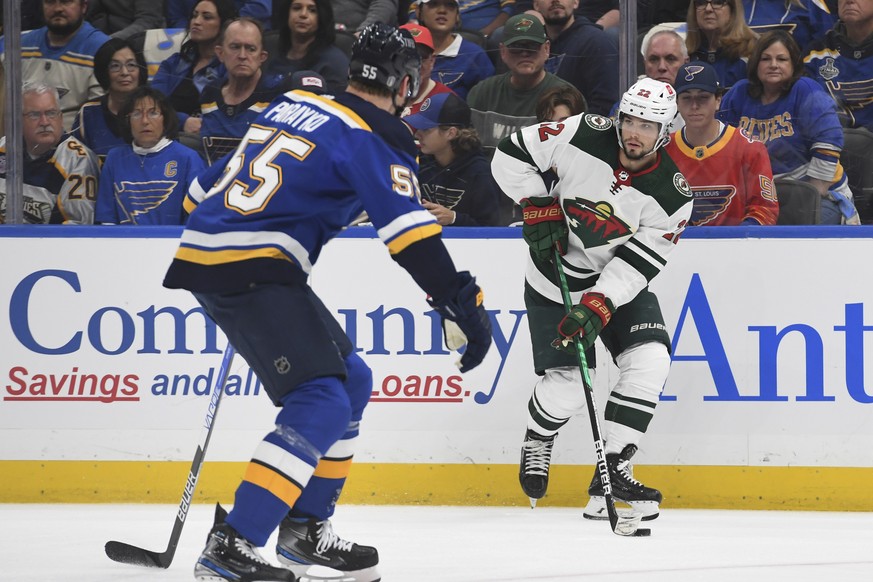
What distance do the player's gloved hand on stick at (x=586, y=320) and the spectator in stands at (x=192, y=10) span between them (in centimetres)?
176

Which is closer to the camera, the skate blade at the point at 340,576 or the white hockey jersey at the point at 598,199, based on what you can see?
the skate blade at the point at 340,576

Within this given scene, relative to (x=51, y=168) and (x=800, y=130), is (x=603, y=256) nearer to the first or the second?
(x=800, y=130)

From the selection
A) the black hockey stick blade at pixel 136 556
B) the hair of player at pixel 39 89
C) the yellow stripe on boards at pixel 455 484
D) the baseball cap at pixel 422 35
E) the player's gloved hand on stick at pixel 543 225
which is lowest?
the yellow stripe on boards at pixel 455 484

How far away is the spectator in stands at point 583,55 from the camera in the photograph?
4.68 m

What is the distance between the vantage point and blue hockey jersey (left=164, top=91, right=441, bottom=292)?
2.81 metres

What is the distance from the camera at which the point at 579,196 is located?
429 centimetres

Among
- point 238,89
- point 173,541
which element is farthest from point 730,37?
point 173,541

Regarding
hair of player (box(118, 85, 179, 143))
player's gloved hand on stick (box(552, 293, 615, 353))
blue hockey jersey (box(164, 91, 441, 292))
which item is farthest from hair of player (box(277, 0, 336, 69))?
blue hockey jersey (box(164, 91, 441, 292))

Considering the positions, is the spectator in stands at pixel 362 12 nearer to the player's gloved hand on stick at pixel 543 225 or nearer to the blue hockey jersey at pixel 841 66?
the player's gloved hand on stick at pixel 543 225

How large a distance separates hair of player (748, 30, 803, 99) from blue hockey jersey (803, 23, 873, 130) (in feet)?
0.14

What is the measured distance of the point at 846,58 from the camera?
15.4ft

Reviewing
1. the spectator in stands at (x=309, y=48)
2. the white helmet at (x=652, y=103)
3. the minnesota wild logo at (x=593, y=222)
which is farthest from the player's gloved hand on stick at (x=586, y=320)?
the spectator in stands at (x=309, y=48)

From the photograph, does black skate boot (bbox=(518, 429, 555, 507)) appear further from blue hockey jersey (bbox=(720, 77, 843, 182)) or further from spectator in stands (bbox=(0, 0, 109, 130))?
spectator in stands (bbox=(0, 0, 109, 130))

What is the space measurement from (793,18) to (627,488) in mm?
1971
